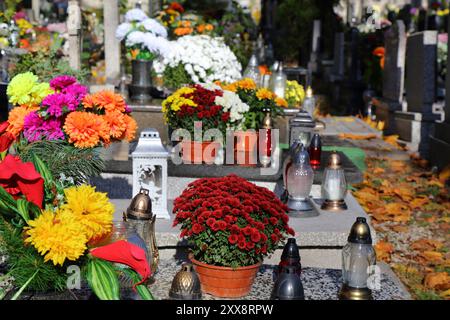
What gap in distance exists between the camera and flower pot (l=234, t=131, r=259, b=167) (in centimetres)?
612

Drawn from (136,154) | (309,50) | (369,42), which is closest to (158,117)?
(136,154)

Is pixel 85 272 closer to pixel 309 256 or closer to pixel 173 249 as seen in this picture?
pixel 173 249

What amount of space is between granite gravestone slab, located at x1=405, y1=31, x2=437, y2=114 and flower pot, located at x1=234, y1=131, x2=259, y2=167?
5.33m

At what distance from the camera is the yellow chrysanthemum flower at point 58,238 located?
3.04 meters

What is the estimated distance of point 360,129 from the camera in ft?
37.8

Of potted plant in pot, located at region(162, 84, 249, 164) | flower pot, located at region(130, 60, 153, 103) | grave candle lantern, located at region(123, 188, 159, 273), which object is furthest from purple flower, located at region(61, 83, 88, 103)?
flower pot, located at region(130, 60, 153, 103)

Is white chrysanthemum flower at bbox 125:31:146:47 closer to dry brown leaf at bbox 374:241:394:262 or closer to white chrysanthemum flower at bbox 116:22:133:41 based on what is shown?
white chrysanthemum flower at bbox 116:22:133:41

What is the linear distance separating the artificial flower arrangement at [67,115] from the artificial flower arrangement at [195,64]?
12.9 feet

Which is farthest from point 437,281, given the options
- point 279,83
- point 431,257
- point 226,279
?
point 279,83

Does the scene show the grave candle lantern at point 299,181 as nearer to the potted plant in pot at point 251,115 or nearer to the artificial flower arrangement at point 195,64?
the potted plant in pot at point 251,115

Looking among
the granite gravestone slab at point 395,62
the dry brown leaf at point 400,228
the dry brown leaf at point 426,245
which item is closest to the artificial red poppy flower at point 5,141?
the dry brown leaf at point 426,245

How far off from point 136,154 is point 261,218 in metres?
1.27

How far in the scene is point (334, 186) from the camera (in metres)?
5.07

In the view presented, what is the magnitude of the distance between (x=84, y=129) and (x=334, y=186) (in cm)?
184
